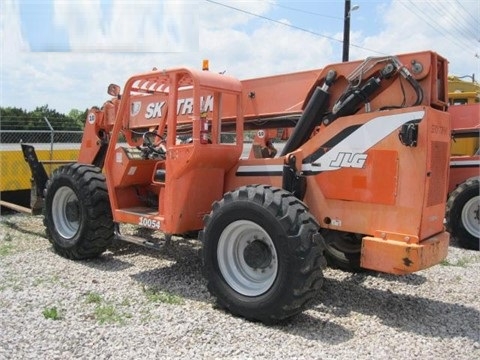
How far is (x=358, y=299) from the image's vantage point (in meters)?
5.58

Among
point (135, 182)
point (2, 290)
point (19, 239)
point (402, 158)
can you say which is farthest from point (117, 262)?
point (402, 158)

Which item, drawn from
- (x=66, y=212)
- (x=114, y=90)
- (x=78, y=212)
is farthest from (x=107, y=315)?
(x=114, y=90)

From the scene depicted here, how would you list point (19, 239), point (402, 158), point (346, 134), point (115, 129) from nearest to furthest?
point (402, 158), point (346, 134), point (115, 129), point (19, 239)

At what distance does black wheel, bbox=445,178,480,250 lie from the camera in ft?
28.0

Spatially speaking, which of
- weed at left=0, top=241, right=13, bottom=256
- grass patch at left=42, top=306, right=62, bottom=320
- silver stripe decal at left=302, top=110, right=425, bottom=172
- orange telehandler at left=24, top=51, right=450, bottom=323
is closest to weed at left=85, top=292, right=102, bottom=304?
grass patch at left=42, top=306, right=62, bottom=320

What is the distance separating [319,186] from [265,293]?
1215mm

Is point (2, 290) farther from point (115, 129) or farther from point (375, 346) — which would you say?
point (375, 346)

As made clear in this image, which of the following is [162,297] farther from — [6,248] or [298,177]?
[6,248]

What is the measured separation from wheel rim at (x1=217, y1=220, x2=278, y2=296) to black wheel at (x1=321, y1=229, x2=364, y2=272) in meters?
0.88

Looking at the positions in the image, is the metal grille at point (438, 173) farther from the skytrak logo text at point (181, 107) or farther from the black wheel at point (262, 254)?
the skytrak logo text at point (181, 107)

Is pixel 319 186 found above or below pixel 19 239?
above

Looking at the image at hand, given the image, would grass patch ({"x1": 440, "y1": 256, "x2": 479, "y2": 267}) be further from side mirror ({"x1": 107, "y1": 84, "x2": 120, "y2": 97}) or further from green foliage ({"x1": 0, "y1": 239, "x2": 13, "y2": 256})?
green foliage ({"x1": 0, "y1": 239, "x2": 13, "y2": 256})

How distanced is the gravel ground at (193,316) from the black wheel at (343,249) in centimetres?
14

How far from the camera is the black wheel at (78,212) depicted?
6.62m
